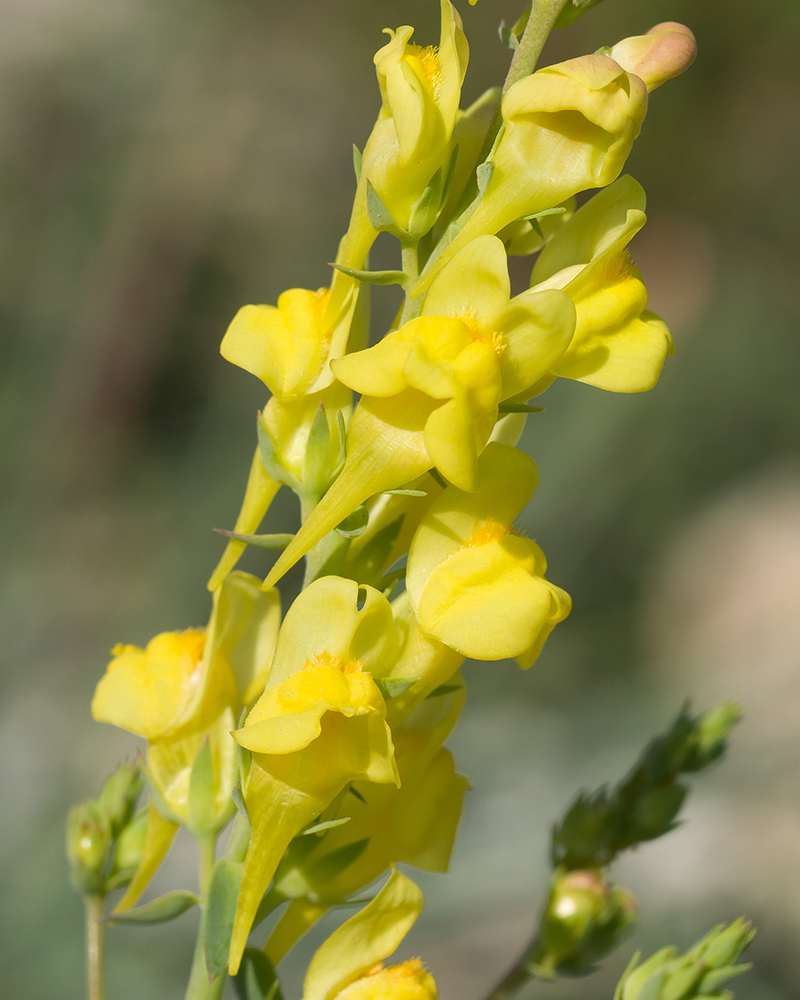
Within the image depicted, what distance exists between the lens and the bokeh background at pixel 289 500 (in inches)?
158

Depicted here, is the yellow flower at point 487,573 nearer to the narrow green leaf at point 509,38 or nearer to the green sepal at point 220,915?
the green sepal at point 220,915

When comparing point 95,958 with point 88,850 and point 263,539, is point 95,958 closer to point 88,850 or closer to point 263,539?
point 88,850

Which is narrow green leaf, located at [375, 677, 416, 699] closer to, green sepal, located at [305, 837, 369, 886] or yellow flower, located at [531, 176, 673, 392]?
green sepal, located at [305, 837, 369, 886]

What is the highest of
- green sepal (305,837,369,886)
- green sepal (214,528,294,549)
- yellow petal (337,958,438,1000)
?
green sepal (214,528,294,549)

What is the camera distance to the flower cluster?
36.1 inches

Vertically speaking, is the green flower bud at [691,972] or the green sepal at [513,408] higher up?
the green sepal at [513,408]

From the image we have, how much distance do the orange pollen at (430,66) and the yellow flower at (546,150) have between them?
92 millimetres

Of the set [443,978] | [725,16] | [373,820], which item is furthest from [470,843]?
[725,16]

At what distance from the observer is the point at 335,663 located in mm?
956

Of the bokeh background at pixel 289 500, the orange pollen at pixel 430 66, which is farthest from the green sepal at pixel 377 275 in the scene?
the bokeh background at pixel 289 500

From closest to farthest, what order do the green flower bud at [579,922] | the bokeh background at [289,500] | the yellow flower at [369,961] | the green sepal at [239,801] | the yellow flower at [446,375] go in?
the yellow flower at [446,375] → the green sepal at [239,801] → the yellow flower at [369,961] → the green flower bud at [579,922] → the bokeh background at [289,500]

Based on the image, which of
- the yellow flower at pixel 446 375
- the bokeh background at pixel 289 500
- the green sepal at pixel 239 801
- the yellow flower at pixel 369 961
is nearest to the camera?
the yellow flower at pixel 446 375

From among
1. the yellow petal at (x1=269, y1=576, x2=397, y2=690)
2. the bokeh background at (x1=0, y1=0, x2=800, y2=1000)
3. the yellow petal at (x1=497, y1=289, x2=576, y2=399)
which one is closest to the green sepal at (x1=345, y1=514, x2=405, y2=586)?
the yellow petal at (x1=269, y1=576, x2=397, y2=690)

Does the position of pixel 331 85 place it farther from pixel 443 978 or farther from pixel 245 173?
pixel 443 978
